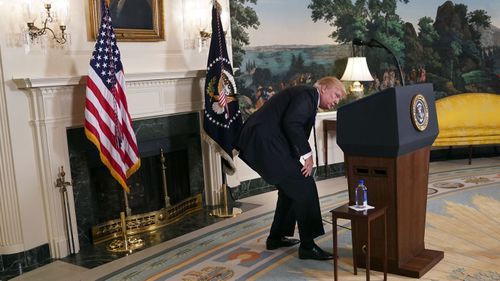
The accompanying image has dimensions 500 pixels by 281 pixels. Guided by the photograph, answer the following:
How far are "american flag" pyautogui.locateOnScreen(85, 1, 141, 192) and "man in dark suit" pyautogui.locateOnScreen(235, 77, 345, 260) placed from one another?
50.5 inches

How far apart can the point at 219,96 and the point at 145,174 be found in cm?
122

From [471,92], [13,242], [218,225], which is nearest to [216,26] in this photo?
[218,225]

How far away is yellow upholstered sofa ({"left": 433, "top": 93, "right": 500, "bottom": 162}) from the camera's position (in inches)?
324

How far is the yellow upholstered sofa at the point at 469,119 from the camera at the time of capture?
27.0 feet

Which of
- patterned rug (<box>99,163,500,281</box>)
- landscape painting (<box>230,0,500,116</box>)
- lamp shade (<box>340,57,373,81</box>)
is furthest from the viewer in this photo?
lamp shade (<box>340,57,373,81</box>)

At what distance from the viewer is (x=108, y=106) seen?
4980 mm

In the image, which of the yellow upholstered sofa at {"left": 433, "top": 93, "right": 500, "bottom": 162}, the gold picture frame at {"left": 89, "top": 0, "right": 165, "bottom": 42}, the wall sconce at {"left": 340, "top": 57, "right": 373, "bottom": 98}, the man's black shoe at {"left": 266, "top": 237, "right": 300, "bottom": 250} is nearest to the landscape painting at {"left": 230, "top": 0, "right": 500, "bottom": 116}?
the yellow upholstered sofa at {"left": 433, "top": 93, "right": 500, "bottom": 162}

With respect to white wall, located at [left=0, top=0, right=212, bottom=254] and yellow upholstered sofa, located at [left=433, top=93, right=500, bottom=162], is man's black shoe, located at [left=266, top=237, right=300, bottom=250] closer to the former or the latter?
white wall, located at [left=0, top=0, right=212, bottom=254]

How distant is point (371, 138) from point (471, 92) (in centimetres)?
577

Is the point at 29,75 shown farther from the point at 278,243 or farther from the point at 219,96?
the point at 278,243

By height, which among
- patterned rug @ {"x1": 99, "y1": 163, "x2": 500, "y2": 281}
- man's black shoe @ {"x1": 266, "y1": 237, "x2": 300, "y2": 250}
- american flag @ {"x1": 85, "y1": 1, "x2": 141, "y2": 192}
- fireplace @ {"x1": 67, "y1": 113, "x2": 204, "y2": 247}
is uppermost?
american flag @ {"x1": 85, "y1": 1, "x2": 141, "y2": 192}

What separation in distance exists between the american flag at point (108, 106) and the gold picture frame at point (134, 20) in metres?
0.33

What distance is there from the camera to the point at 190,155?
6434mm

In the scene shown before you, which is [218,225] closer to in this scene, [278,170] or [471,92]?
[278,170]
